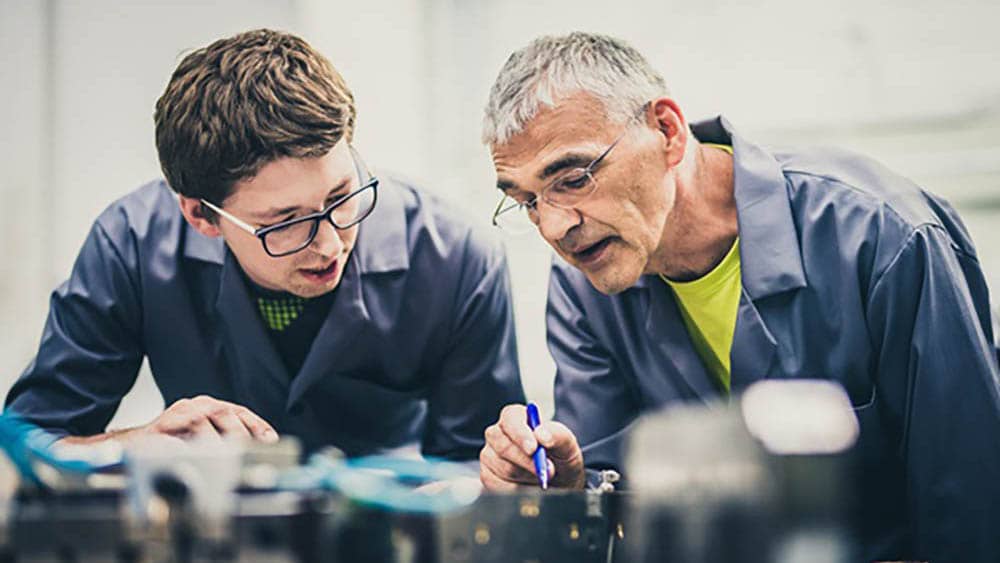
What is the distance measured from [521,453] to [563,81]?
47 centimetres

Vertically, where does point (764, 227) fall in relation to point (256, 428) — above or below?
above

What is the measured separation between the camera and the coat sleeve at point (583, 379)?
4.35 ft

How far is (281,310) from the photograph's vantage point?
1.43 m

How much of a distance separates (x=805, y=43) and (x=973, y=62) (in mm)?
377

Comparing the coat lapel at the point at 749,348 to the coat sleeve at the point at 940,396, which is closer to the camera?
the coat sleeve at the point at 940,396

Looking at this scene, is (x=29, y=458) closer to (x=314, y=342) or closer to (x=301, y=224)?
(x=301, y=224)

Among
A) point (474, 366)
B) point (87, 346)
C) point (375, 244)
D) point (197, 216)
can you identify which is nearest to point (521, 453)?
point (474, 366)

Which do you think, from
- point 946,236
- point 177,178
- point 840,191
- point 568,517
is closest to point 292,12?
point 177,178

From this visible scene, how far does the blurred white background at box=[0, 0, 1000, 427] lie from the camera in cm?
199

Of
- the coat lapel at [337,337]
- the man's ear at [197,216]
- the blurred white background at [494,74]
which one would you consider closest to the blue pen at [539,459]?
the coat lapel at [337,337]

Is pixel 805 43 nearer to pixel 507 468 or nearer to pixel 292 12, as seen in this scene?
pixel 292 12

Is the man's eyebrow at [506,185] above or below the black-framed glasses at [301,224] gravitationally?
above

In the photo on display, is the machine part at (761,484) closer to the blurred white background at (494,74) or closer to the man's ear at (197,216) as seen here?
the man's ear at (197,216)

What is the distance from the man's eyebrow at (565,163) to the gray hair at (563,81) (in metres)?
0.06
